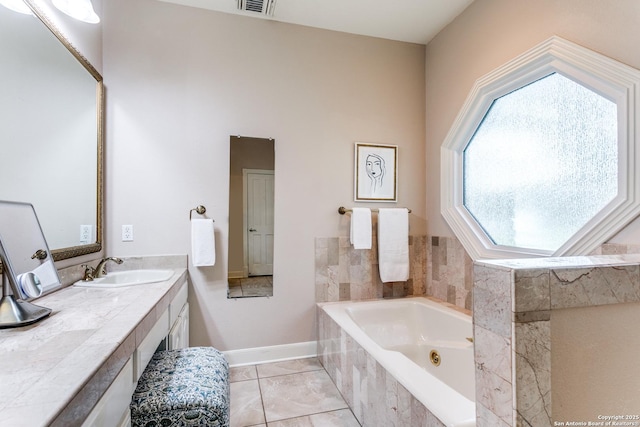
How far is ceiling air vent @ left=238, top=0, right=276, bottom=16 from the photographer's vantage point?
220 cm

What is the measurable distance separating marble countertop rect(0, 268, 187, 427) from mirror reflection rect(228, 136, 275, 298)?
0.96 meters

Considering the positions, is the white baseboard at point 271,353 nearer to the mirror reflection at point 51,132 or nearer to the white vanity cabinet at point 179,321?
the white vanity cabinet at point 179,321

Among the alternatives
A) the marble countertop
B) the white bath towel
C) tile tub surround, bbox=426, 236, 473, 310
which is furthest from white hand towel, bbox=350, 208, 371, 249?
the marble countertop

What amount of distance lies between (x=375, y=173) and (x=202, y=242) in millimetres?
1542

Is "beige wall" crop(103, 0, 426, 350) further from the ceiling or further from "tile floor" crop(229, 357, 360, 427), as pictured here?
"tile floor" crop(229, 357, 360, 427)

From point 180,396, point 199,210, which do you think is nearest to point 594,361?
point 180,396

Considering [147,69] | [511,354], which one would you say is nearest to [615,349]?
[511,354]

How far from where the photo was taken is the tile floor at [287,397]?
1.72 m

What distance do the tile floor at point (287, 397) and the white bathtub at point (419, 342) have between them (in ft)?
1.51

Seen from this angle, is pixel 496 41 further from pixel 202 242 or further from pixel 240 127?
pixel 202 242

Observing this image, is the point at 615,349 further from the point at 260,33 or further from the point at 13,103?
the point at 260,33

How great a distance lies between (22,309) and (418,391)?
1529 mm

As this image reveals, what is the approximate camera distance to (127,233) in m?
2.17

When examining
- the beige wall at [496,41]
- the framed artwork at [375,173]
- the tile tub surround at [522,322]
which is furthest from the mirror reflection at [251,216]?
the tile tub surround at [522,322]
